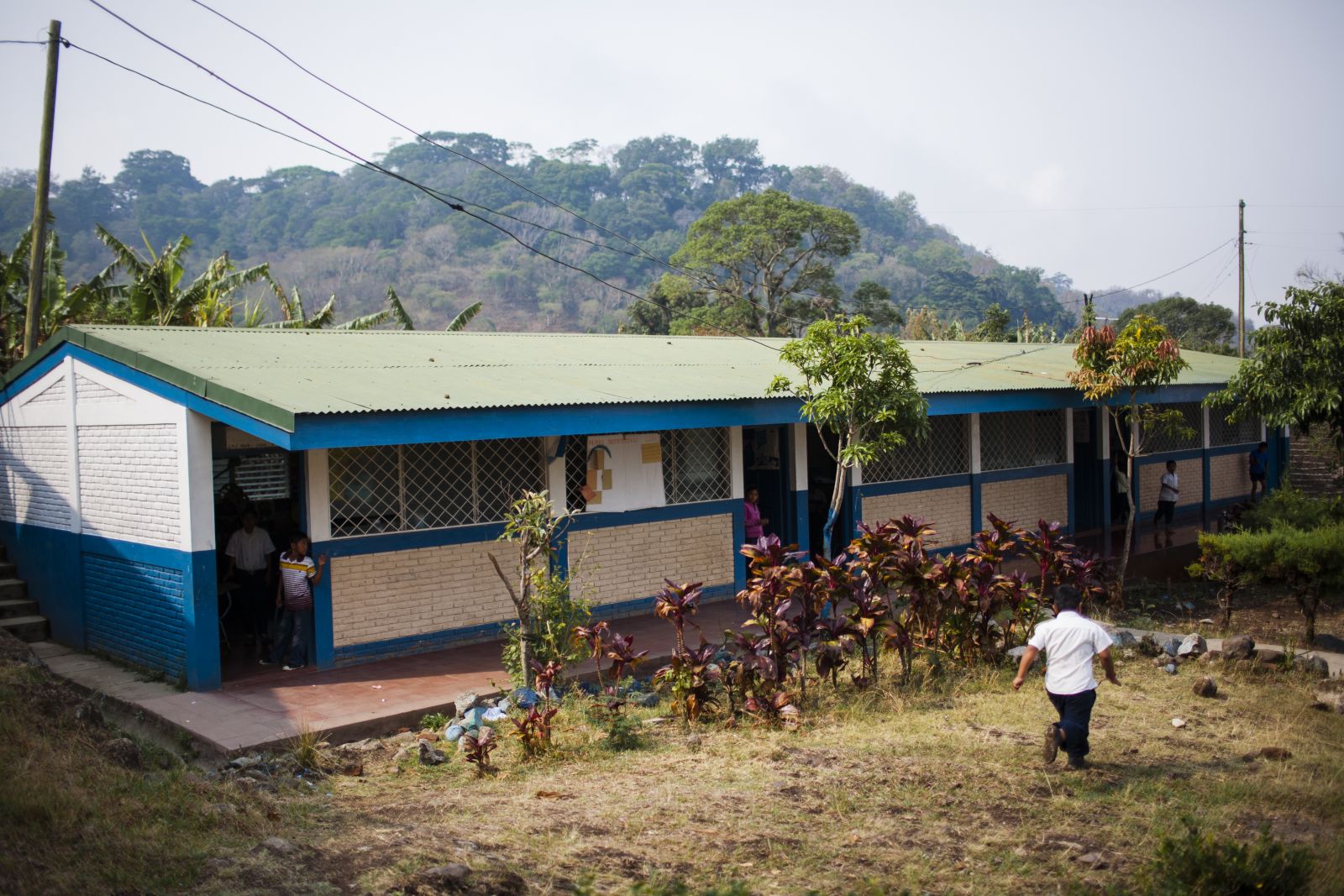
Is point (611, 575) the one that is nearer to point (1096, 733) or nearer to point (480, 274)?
point (1096, 733)

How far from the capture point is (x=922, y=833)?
18.1ft

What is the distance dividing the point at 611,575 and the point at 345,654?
2.88 meters

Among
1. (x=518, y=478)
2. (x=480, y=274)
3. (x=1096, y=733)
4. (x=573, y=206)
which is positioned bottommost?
(x=1096, y=733)

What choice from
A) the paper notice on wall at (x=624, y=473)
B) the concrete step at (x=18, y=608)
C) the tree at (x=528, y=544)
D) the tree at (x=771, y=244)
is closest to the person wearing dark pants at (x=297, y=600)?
the tree at (x=528, y=544)

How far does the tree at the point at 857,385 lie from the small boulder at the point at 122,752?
6127 millimetres

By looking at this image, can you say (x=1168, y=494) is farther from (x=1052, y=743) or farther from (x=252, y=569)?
(x=252, y=569)

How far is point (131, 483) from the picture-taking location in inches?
371

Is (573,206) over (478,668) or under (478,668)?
over

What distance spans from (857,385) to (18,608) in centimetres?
857

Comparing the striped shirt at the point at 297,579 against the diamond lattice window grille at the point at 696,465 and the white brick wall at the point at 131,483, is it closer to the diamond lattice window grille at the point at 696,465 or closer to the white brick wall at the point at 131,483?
the white brick wall at the point at 131,483

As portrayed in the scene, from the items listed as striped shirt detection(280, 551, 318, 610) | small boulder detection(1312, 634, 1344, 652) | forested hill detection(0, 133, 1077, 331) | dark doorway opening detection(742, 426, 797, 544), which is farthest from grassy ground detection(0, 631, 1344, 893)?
forested hill detection(0, 133, 1077, 331)

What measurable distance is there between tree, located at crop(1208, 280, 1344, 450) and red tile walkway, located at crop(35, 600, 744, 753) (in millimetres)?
8829

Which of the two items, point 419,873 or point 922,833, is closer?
point 419,873

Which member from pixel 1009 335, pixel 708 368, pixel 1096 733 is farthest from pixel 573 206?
pixel 1096 733
